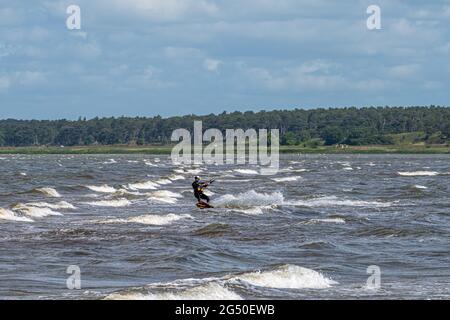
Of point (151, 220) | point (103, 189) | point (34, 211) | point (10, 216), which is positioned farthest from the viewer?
point (103, 189)

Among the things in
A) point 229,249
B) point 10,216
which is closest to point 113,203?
point 10,216

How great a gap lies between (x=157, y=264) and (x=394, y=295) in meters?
7.11

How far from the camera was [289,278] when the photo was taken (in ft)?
76.0

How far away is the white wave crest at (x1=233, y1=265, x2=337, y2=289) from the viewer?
22500mm

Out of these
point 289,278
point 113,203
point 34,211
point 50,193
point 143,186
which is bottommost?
point 143,186

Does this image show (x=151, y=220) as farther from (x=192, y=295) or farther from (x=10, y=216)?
(x=192, y=295)

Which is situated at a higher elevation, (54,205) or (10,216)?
(10,216)

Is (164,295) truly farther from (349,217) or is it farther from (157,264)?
(349,217)

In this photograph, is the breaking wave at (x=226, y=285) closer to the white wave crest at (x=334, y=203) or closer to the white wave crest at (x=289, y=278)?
the white wave crest at (x=289, y=278)

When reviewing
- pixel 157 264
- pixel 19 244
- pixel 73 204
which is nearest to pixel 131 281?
pixel 157 264

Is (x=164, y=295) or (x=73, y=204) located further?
(x=73, y=204)

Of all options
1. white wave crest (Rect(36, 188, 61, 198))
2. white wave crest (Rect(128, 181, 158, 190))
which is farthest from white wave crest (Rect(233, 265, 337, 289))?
white wave crest (Rect(128, 181, 158, 190))
